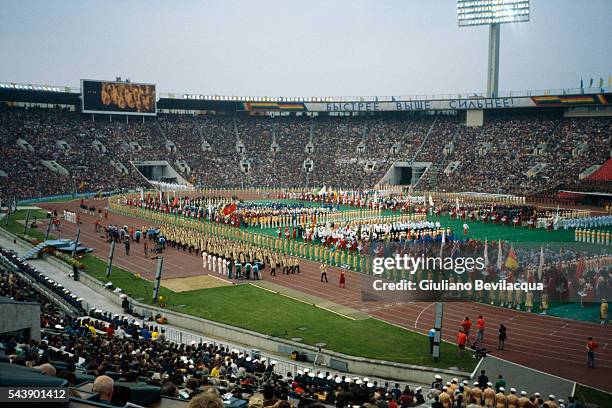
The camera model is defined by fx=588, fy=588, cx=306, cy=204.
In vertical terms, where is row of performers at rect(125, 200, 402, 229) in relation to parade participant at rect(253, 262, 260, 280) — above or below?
above

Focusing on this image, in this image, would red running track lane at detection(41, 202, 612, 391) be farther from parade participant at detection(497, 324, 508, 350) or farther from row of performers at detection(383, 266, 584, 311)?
row of performers at detection(383, 266, 584, 311)

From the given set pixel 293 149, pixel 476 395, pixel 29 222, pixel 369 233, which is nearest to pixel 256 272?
pixel 369 233

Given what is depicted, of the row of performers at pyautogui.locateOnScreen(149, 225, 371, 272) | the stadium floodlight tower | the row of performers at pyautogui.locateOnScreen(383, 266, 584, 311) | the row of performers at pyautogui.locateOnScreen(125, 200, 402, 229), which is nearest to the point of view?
the row of performers at pyautogui.locateOnScreen(383, 266, 584, 311)

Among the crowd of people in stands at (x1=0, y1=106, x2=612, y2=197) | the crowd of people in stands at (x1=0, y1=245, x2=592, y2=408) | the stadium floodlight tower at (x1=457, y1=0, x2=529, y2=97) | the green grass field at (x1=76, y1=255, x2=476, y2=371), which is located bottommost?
the green grass field at (x1=76, y1=255, x2=476, y2=371)

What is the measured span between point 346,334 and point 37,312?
29.9 ft

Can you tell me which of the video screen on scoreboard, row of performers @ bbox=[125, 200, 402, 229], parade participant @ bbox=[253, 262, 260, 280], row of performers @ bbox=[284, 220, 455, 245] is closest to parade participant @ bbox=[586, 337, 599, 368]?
parade participant @ bbox=[253, 262, 260, 280]

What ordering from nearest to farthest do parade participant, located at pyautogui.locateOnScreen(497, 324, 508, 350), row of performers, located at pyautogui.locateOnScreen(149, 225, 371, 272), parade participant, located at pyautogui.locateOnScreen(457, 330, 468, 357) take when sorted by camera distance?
parade participant, located at pyautogui.locateOnScreen(457, 330, 468, 357) < parade participant, located at pyautogui.locateOnScreen(497, 324, 508, 350) < row of performers, located at pyautogui.locateOnScreen(149, 225, 371, 272)

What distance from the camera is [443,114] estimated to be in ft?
247

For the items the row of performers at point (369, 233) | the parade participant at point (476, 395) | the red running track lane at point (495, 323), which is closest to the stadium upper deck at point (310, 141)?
the row of performers at point (369, 233)

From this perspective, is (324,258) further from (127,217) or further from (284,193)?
(284,193)

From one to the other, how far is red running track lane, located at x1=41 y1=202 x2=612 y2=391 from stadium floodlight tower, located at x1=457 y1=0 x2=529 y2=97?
46.7 metres

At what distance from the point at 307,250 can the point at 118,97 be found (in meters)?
46.1

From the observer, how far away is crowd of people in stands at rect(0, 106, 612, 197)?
193 ft

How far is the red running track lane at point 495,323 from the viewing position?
15789mm
